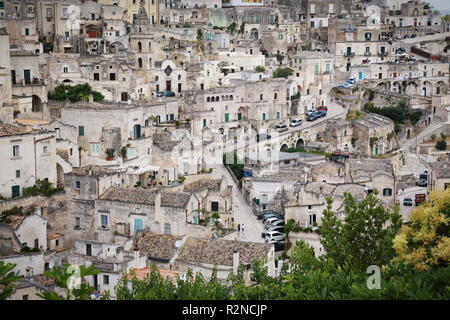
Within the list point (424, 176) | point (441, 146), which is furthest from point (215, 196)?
point (441, 146)

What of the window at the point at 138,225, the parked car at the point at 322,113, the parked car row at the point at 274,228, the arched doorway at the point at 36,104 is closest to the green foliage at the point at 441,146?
the parked car at the point at 322,113

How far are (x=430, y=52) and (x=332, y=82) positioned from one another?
1129 centimetres

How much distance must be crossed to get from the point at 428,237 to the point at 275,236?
49.5 ft

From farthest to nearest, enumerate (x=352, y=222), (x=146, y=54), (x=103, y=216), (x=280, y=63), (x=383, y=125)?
1. (x=280, y=63)
2. (x=383, y=125)
3. (x=146, y=54)
4. (x=103, y=216)
5. (x=352, y=222)

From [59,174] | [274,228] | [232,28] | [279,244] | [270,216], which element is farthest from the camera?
[232,28]

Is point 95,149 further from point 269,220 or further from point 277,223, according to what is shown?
point 277,223

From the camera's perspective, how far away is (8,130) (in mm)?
28203

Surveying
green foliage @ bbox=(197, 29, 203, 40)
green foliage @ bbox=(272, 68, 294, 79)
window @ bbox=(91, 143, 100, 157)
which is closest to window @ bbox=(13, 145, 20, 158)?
window @ bbox=(91, 143, 100, 157)

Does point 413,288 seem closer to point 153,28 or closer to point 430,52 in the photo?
point 153,28

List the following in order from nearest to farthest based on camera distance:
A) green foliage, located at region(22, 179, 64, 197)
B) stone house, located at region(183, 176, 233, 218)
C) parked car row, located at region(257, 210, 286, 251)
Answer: green foliage, located at region(22, 179, 64, 197), parked car row, located at region(257, 210, 286, 251), stone house, located at region(183, 176, 233, 218)

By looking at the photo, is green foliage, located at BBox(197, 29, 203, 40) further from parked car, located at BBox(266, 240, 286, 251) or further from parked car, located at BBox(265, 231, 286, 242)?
parked car, located at BBox(266, 240, 286, 251)

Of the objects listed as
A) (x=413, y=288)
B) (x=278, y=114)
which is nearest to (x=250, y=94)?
(x=278, y=114)

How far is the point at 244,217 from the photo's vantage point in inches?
1235

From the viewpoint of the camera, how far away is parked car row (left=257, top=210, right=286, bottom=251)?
94.9 feet
